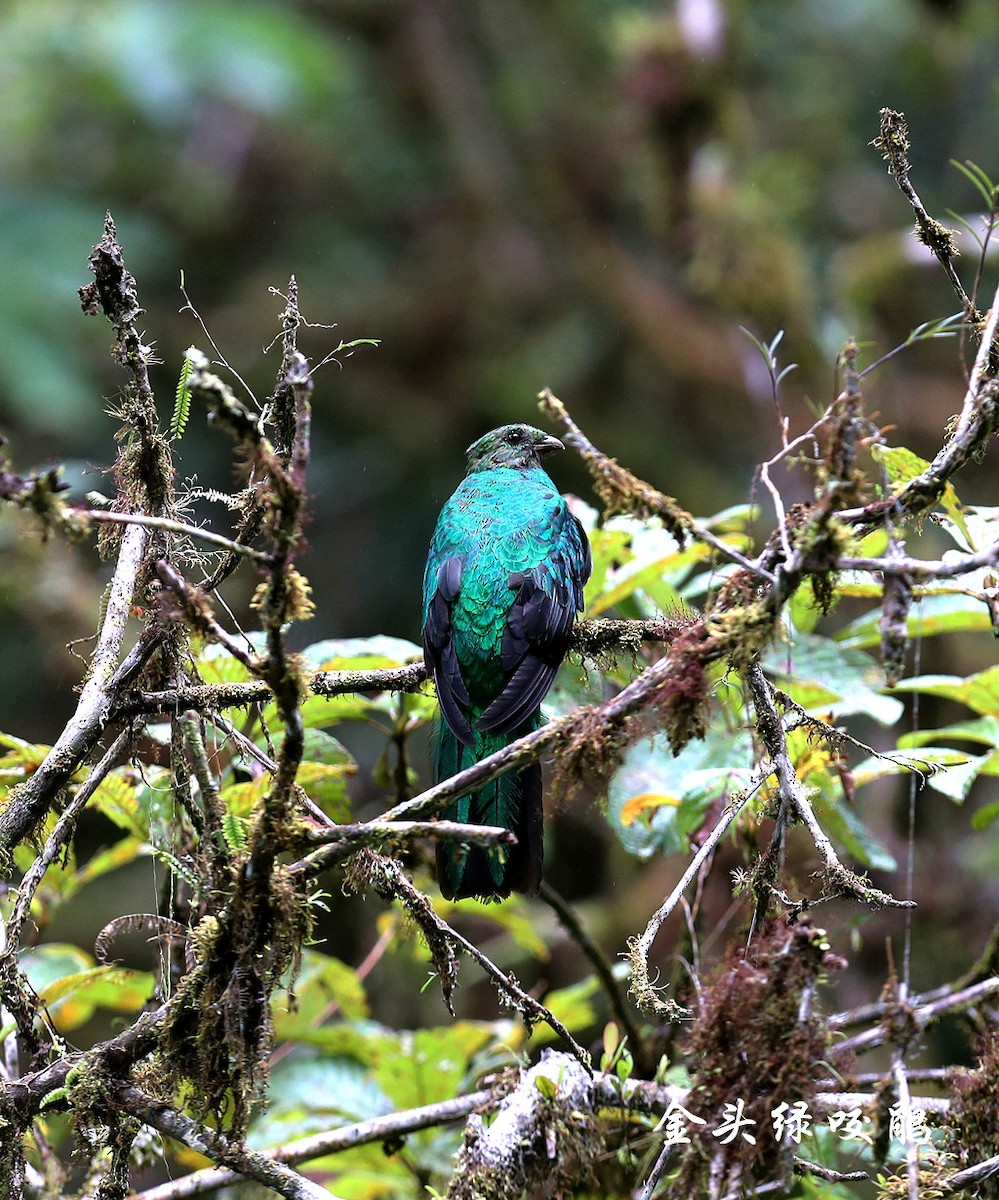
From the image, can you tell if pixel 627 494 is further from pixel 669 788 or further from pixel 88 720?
pixel 669 788

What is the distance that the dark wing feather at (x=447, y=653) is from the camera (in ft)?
Answer: 9.84

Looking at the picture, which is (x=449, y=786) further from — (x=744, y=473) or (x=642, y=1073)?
(x=744, y=473)

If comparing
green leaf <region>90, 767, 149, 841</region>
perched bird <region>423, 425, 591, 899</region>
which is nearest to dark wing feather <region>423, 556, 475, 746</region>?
perched bird <region>423, 425, 591, 899</region>

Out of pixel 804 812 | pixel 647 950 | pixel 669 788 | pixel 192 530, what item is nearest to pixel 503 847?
pixel 669 788

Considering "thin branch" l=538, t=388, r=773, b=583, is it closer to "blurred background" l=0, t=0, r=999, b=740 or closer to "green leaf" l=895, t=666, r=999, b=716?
"green leaf" l=895, t=666, r=999, b=716

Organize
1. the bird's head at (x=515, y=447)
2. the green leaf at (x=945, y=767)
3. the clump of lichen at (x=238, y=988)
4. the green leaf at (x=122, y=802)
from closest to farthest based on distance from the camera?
the clump of lichen at (x=238, y=988) < the green leaf at (x=945, y=767) < the green leaf at (x=122, y=802) < the bird's head at (x=515, y=447)

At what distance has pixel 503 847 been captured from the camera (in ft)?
9.52

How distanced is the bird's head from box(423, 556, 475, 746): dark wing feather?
1098 millimetres

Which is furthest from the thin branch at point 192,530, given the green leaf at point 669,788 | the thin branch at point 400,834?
the green leaf at point 669,788

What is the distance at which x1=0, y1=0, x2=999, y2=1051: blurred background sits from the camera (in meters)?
7.17

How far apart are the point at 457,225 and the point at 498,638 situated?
7.08 meters

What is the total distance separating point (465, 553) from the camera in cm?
367

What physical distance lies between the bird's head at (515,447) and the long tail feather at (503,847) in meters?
1.71

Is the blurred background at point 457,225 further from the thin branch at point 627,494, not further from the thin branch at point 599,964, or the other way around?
the thin branch at point 627,494
